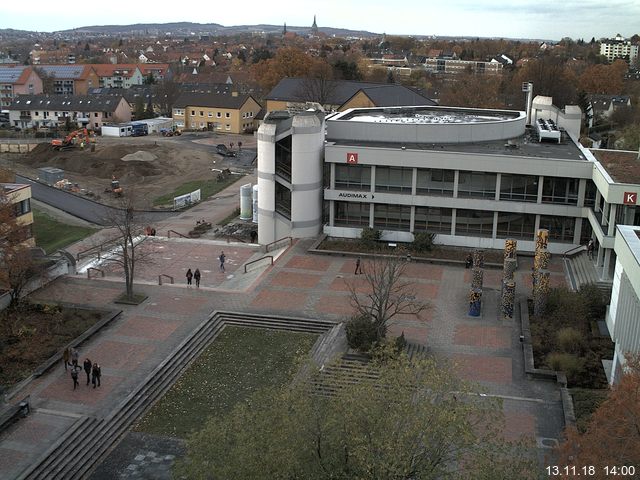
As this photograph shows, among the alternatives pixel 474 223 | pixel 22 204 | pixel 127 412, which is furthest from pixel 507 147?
pixel 127 412

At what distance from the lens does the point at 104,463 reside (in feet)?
80.3

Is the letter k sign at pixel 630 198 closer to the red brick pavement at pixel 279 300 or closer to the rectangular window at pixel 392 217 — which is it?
the rectangular window at pixel 392 217

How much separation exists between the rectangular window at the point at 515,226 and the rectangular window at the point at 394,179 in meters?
6.27

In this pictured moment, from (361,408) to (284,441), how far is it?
195 centimetres

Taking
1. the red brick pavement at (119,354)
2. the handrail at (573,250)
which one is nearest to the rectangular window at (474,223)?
the handrail at (573,250)

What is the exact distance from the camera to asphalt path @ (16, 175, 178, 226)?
59.2 meters

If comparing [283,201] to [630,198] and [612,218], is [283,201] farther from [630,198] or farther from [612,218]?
[630,198]

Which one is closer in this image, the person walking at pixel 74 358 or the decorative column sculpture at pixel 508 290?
the person walking at pixel 74 358

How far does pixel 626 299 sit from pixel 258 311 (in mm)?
17406

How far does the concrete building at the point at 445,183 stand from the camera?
147ft

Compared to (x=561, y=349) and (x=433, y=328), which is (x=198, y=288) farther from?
(x=561, y=349)

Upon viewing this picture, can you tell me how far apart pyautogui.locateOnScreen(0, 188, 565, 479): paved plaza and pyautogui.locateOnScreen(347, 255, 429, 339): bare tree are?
0.75m

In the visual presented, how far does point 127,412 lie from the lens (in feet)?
88.4

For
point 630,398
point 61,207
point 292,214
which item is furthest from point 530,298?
point 61,207
